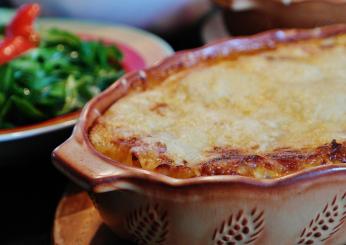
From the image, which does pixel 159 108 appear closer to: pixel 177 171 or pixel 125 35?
pixel 177 171

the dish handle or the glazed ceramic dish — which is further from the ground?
the dish handle

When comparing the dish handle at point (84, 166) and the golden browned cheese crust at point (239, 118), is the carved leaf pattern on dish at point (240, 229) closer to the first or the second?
the golden browned cheese crust at point (239, 118)

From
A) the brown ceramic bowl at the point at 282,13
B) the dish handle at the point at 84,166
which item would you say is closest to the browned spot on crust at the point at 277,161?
Answer: the dish handle at the point at 84,166

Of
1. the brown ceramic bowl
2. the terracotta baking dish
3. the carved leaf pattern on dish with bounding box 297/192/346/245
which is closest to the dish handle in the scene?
the terracotta baking dish

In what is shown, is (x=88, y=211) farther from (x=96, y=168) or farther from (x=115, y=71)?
(x=115, y=71)

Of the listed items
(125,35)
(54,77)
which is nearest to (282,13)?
(125,35)

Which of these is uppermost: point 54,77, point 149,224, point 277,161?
point 277,161

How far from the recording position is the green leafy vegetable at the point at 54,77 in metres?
1.47

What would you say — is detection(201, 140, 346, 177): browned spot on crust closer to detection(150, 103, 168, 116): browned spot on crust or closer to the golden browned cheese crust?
the golden browned cheese crust

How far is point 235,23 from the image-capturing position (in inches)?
64.3

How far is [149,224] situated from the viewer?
0.77 metres

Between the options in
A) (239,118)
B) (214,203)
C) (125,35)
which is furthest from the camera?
(125,35)

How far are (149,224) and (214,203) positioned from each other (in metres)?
A: 0.12

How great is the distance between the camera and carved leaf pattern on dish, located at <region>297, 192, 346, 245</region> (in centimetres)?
74
